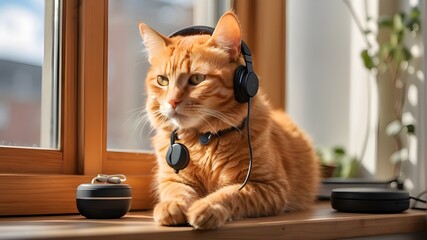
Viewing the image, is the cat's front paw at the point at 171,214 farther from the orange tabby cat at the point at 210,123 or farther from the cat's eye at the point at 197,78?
the cat's eye at the point at 197,78

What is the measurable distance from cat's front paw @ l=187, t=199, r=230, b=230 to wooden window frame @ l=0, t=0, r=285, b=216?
45 cm

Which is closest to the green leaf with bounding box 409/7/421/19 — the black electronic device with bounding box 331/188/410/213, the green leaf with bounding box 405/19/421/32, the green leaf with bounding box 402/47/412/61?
the green leaf with bounding box 405/19/421/32

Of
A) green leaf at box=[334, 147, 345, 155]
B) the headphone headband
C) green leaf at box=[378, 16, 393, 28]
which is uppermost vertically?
green leaf at box=[378, 16, 393, 28]

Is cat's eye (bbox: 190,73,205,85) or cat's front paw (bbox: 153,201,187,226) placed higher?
cat's eye (bbox: 190,73,205,85)

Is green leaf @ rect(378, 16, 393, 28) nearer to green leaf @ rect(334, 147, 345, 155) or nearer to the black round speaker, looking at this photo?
green leaf @ rect(334, 147, 345, 155)

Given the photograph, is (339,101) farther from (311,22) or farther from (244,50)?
(244,50)

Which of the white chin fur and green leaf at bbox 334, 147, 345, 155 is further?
green leaf at bbox 334, 147, 345, 155

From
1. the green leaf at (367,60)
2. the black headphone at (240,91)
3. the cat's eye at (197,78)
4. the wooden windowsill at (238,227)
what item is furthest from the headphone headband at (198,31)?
the green leaf at (367,60)

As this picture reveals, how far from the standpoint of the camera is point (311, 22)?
97.3 inches

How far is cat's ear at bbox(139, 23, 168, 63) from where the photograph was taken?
1.37m

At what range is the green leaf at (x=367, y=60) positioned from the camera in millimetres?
2248

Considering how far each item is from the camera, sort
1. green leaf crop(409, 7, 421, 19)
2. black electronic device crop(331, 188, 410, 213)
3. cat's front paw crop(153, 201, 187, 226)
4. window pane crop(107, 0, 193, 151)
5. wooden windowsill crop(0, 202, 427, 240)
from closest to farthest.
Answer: wooden windowsill crop(0, 202, 427, 240) < cat's front paw crop(153, 201, 187, 226) < black electronic device crop(331, 188, 410, 213) < window pane crop(107, 0, 193, 151) < green leaf crop(409, 7, 421, 19)

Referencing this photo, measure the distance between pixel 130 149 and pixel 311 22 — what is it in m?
1.16

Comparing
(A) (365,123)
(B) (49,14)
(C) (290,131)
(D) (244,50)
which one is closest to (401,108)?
(A) (365,123)
